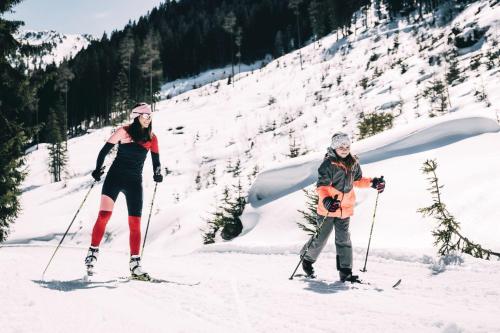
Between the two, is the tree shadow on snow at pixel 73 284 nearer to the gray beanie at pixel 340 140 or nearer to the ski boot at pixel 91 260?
the ski boot at pixel 91 260

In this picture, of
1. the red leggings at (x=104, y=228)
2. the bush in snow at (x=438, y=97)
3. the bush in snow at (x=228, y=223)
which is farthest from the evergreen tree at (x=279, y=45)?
the red leggings at (x=104, y=228)

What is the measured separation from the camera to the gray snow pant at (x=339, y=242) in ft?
16.0

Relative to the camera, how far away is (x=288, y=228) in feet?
29.0

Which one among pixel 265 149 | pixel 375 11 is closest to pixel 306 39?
pixel 375 11

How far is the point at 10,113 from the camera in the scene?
15.0 meters

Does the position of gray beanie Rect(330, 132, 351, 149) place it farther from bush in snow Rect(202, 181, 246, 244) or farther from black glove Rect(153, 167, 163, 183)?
bush in snow Rect(202, 181, 246, 244)

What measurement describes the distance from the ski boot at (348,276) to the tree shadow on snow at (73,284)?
260cm

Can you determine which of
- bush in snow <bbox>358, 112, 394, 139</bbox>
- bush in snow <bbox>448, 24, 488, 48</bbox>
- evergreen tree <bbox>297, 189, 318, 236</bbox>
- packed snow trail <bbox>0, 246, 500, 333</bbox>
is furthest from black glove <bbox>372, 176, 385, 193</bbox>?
bush in snow <bbox>448, 24, 488, 48</bbox>

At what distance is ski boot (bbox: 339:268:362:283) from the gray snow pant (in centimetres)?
4

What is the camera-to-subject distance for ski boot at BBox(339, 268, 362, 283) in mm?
4672

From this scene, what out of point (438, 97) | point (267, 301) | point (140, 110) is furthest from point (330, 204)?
point (438, 97)

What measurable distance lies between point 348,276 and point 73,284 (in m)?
3.10

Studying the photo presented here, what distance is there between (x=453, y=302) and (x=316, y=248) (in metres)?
1.79

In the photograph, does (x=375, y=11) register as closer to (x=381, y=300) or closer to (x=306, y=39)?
(x=306, y=39)
